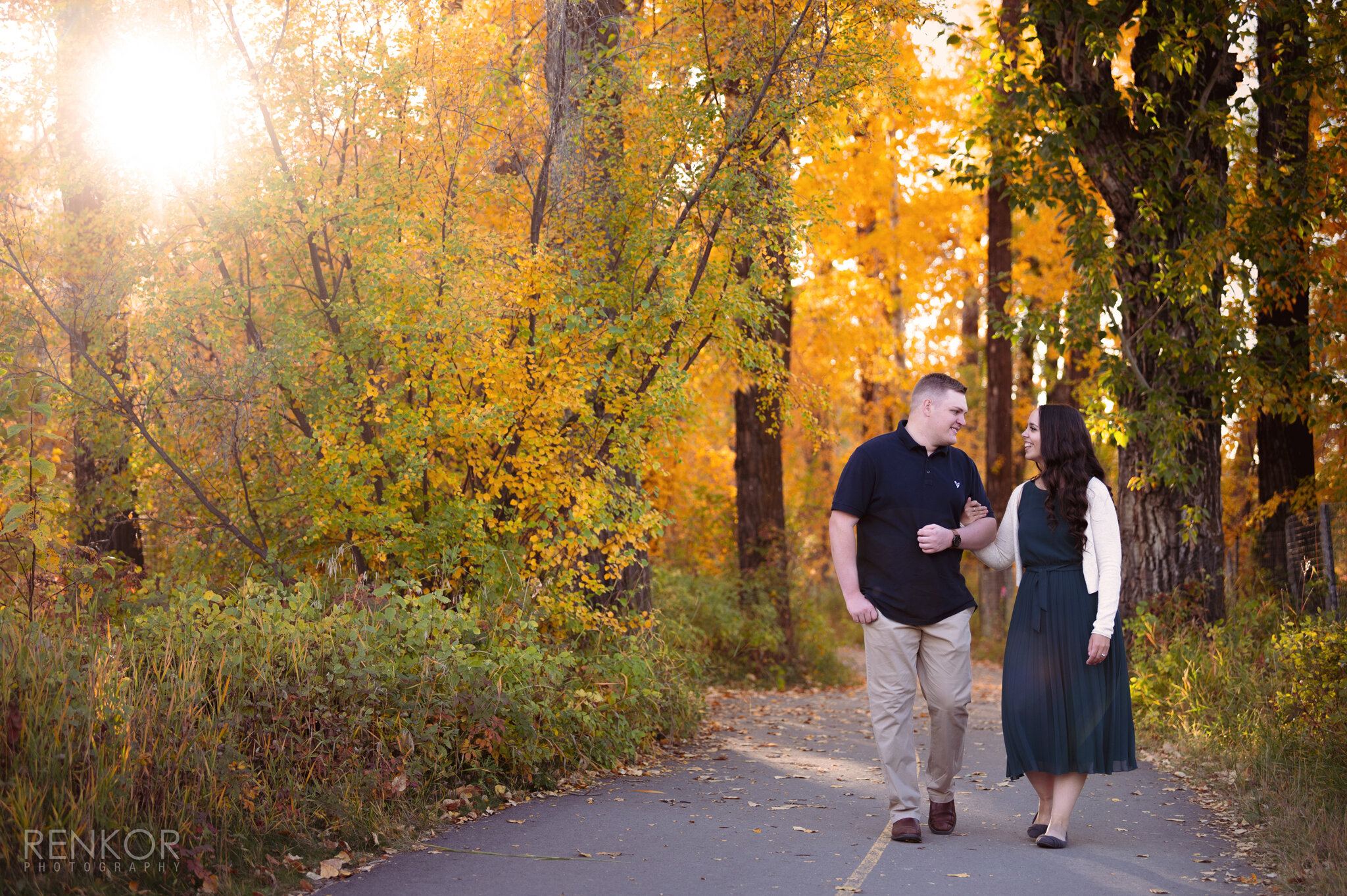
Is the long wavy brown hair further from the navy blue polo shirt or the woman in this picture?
the navy blue polo shirt

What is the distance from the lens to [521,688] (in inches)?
295

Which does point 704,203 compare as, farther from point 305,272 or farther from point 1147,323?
point 1147,323

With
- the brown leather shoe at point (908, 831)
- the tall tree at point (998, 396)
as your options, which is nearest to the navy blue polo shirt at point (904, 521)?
the brown leather shoe at point (908, 831)

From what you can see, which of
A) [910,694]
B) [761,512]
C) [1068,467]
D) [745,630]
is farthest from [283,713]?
[761,512]

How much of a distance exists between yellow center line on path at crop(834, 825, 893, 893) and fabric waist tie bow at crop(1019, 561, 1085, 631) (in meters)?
1.47

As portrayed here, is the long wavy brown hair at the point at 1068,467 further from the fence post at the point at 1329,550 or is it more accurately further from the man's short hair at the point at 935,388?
the fence post at the point at 1329,550

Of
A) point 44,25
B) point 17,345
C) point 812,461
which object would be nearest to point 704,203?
point 17,345

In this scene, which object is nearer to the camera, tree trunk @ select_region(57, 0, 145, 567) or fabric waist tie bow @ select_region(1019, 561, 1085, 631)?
fabric waist tie bow @ select_region(1019, 561, 1085, 631)

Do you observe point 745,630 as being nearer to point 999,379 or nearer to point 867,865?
point 999,379

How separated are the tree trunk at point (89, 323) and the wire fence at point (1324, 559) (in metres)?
10.7

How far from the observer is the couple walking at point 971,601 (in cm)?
618

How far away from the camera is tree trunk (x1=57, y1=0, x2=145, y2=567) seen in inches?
379

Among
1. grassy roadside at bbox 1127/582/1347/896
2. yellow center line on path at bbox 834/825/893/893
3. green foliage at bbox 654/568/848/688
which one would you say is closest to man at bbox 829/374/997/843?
yellow center line on path at bbox 834/825/893/893

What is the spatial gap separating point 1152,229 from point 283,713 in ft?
30.0
